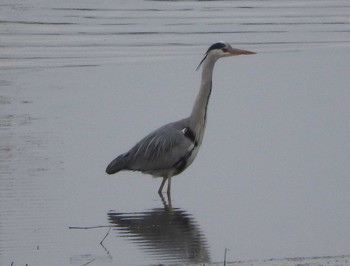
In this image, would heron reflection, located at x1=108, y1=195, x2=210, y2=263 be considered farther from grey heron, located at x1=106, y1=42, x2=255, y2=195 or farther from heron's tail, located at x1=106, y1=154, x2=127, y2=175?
heron's tail, located at x1=106, y1=154, x2=127, y2=175

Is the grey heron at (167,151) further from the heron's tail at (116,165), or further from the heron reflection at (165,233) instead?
the heron reflection at (165,233)

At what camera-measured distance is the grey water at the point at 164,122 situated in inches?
388

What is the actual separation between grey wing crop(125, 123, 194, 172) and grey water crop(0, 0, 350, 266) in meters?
0.28

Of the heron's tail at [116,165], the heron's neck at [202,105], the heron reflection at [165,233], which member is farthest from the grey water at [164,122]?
the heron's neck at [202,105]

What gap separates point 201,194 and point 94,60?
7.52m

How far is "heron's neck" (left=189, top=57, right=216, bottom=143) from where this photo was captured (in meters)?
11.9

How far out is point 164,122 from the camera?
565 inches

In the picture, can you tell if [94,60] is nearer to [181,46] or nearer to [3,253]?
[181,46]

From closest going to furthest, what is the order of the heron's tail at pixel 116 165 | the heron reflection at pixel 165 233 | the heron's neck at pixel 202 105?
the heron reflection at pixel 165 233
the heron's tail at pixel 116 165
the heron's neck at pixel 202 105

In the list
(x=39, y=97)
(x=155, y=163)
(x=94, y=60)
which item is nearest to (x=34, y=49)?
(x=94, y=60)

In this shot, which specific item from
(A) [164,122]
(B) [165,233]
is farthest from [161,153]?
(A) [164,122]

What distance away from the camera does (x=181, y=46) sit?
19.7 m

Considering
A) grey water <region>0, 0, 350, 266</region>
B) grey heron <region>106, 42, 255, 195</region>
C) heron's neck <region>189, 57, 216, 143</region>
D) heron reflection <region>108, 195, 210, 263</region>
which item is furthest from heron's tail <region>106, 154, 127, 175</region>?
heron's neck <region>189, 57, 216, 143</region>

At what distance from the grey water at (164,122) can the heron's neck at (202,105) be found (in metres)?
0.60
